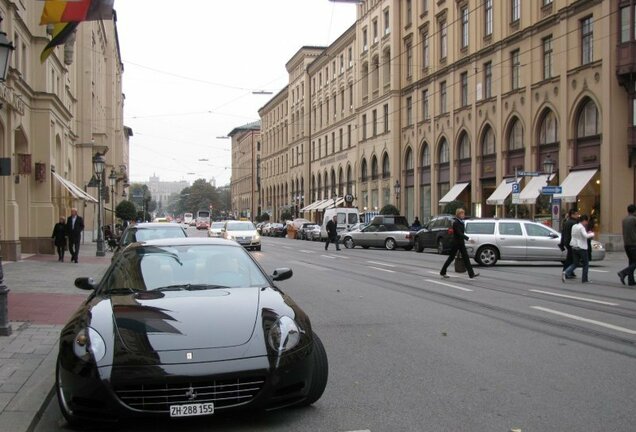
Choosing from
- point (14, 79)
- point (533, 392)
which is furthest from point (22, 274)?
point (533, 392)

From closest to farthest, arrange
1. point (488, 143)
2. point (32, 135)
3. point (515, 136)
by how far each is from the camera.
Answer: point (32, 135), point (515, 136), point (488, 143)

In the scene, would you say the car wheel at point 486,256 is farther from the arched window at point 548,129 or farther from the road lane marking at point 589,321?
the arched window at point 548,129

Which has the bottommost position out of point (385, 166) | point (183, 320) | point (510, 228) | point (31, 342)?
point (31, 342)

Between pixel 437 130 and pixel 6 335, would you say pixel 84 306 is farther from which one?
pixel 437 130

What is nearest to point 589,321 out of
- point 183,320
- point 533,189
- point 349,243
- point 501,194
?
point 183,320

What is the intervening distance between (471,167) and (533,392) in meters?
37.5

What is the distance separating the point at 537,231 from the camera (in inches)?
860

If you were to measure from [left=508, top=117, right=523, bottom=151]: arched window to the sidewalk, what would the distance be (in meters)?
28.1

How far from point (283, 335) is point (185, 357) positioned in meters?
0.78

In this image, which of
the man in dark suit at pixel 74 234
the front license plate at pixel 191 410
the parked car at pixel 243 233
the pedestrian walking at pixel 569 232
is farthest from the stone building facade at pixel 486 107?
the front license plate at pixel 191 410

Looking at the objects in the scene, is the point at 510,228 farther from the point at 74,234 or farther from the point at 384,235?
the point at 74,234

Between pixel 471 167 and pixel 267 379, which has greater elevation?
pixel 471 167

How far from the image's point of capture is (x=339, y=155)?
70500mm

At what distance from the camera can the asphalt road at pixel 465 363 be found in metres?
4.87
